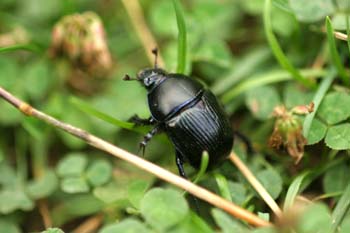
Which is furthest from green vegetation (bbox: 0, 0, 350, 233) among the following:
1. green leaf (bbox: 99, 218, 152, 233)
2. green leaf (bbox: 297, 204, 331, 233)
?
green leaf (bbox: 297, 204, 331, 233)

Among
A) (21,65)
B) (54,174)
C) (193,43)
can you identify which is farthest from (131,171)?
(21,65)

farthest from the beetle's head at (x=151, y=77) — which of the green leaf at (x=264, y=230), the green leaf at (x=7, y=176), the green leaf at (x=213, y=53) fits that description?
the green leaf at (x=264, y=230)

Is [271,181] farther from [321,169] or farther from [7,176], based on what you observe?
[7,176]

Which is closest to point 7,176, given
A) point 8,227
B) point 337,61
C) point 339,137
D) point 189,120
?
point 8,227

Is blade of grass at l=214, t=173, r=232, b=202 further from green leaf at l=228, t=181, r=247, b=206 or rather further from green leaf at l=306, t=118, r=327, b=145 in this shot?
green leaf at l=306, t=118, r=327, b=145

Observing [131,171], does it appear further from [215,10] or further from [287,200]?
[215,10]

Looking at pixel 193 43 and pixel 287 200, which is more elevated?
pixel 193 43

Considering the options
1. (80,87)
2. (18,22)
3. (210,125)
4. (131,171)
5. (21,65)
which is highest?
(18,22)
